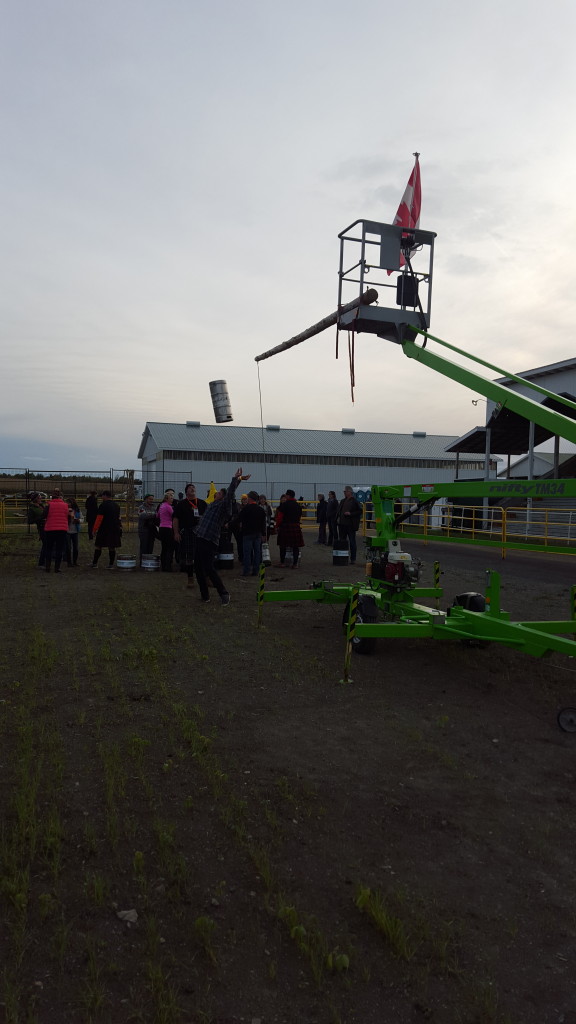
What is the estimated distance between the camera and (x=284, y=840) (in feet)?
12.3

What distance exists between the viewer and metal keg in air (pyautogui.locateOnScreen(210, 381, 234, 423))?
13.7 meters

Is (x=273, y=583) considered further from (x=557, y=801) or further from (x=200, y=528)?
(x=557, y=801)

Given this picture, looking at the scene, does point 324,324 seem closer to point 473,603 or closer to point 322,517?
point 473,603

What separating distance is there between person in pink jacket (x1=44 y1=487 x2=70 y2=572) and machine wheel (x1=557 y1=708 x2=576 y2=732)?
36.2 ft

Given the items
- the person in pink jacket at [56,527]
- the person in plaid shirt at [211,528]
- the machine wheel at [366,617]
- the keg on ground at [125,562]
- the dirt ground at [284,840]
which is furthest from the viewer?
the keg on ground at [125,562]

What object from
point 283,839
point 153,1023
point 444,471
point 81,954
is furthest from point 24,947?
point 444,471

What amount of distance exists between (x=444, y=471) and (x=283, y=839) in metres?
47.6

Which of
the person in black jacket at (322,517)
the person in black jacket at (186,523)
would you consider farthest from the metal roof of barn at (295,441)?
the person in black jacket at (186,523)

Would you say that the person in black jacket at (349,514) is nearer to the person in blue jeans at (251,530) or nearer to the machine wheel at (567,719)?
the person in blue jeans at (251,530)

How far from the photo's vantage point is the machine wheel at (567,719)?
5.45 m

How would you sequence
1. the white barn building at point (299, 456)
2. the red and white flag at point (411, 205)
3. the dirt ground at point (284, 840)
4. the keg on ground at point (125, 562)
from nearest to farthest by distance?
the dirt ground at point (284, 840), the red and white flag at point (411, 205), the keg on ground at point (125, 562), the white barn building at point (299, 456)

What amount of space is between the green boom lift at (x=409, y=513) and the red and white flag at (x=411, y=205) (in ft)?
0.60

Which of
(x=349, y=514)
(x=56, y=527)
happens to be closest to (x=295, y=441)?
(x=349, y=514)

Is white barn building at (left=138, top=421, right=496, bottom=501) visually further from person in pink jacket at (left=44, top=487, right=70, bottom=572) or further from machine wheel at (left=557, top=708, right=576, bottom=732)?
machine wheel at (left=557, top=708, right=576, bottom=732)
